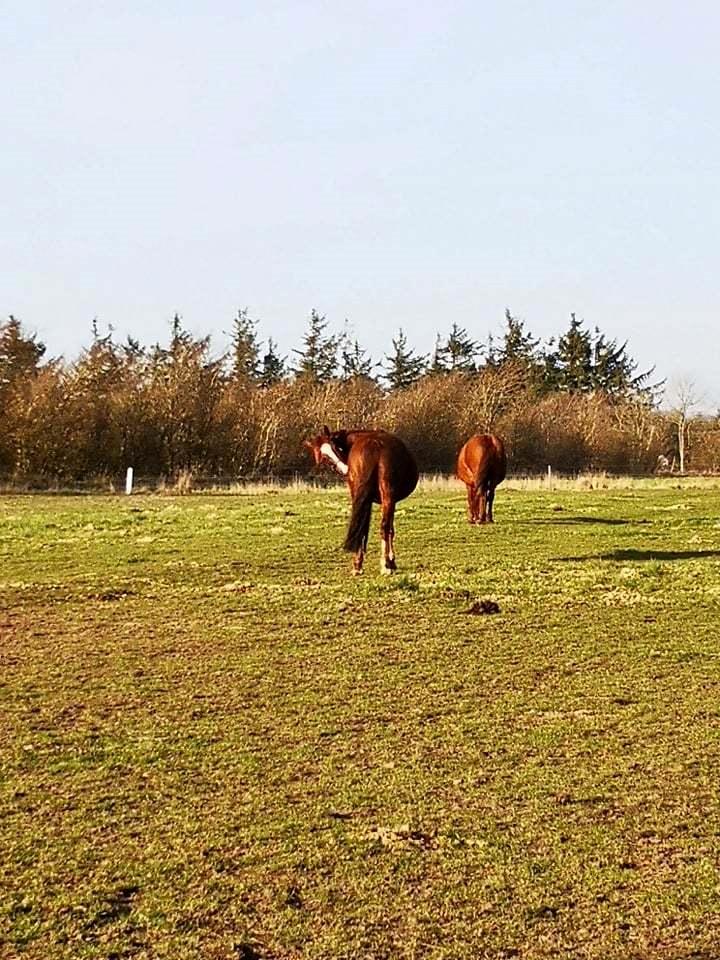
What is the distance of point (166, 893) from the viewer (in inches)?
165

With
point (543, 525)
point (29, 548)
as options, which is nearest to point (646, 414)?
point (543, 525)

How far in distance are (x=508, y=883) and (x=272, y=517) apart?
19.5m

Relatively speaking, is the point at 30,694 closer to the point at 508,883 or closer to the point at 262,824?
the point at 262,824

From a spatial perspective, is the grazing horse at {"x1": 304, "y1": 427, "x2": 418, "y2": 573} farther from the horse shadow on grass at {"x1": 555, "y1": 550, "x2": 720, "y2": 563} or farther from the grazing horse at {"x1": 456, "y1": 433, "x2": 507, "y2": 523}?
the grazing horse at {"x1": 456, "y1": 433, "x2": 507, "y2": 523}

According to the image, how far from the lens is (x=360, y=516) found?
13.8 meters

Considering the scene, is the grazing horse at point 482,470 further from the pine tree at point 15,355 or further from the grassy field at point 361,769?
the pine tree at point 15,355

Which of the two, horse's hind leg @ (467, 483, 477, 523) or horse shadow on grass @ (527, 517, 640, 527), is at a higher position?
horse's hind leg @ (467, 483, 477, 523)

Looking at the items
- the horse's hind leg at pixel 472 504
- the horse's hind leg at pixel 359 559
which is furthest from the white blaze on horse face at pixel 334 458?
the horse's hind leg at pixel 472 504

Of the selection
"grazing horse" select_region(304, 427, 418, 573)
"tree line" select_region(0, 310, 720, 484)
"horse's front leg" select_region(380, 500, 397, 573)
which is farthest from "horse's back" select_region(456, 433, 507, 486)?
"tree line" select_region(0, 310, 720, 484)

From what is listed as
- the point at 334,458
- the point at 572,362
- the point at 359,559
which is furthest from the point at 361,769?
the point at 572,362

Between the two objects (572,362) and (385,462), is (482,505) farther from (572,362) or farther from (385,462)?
(572,362)

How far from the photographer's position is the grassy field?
3.95 metres

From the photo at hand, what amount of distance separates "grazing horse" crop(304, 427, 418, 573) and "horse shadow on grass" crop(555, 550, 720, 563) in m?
2.78

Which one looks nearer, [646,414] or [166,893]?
[166,893]
